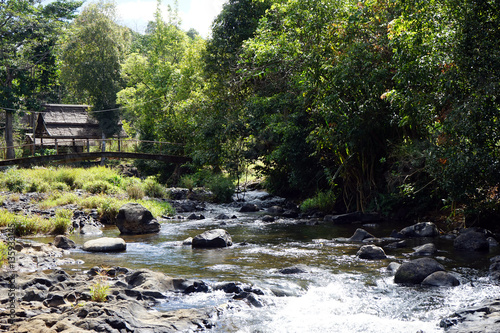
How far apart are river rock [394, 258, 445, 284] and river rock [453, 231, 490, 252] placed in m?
2.77

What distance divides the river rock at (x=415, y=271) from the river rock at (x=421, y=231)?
4458 mm

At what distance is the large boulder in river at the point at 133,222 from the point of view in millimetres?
14367

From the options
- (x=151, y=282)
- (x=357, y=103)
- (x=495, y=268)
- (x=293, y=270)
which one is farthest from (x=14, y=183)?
(x=495, y=268)

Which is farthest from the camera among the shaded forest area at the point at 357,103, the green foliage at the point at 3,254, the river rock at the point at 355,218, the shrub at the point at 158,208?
the shrub at the point at 158,208

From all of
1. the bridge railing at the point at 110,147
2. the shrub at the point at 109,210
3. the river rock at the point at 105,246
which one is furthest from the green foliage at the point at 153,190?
the river rock at the point at 105,246

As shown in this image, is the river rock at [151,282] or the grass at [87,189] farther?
the grass at [87,189]

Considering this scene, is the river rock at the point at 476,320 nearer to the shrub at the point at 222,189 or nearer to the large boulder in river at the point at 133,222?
the large boulder in river at the point at 133,222

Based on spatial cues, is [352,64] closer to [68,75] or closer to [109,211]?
[109,211]

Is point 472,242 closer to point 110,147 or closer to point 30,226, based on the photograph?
point 30,226

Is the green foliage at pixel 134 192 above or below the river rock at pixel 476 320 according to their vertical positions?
above

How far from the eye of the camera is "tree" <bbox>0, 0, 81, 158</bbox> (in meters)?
35.1

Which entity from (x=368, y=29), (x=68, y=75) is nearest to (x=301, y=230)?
(x=368, y=29)

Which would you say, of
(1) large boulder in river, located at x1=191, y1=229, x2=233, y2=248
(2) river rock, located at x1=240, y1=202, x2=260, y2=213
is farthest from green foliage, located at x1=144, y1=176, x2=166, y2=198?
(1) large boulder in river, located at x1=191, y1=229, x2=233, y2=248

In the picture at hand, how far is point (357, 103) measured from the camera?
14242 mm
